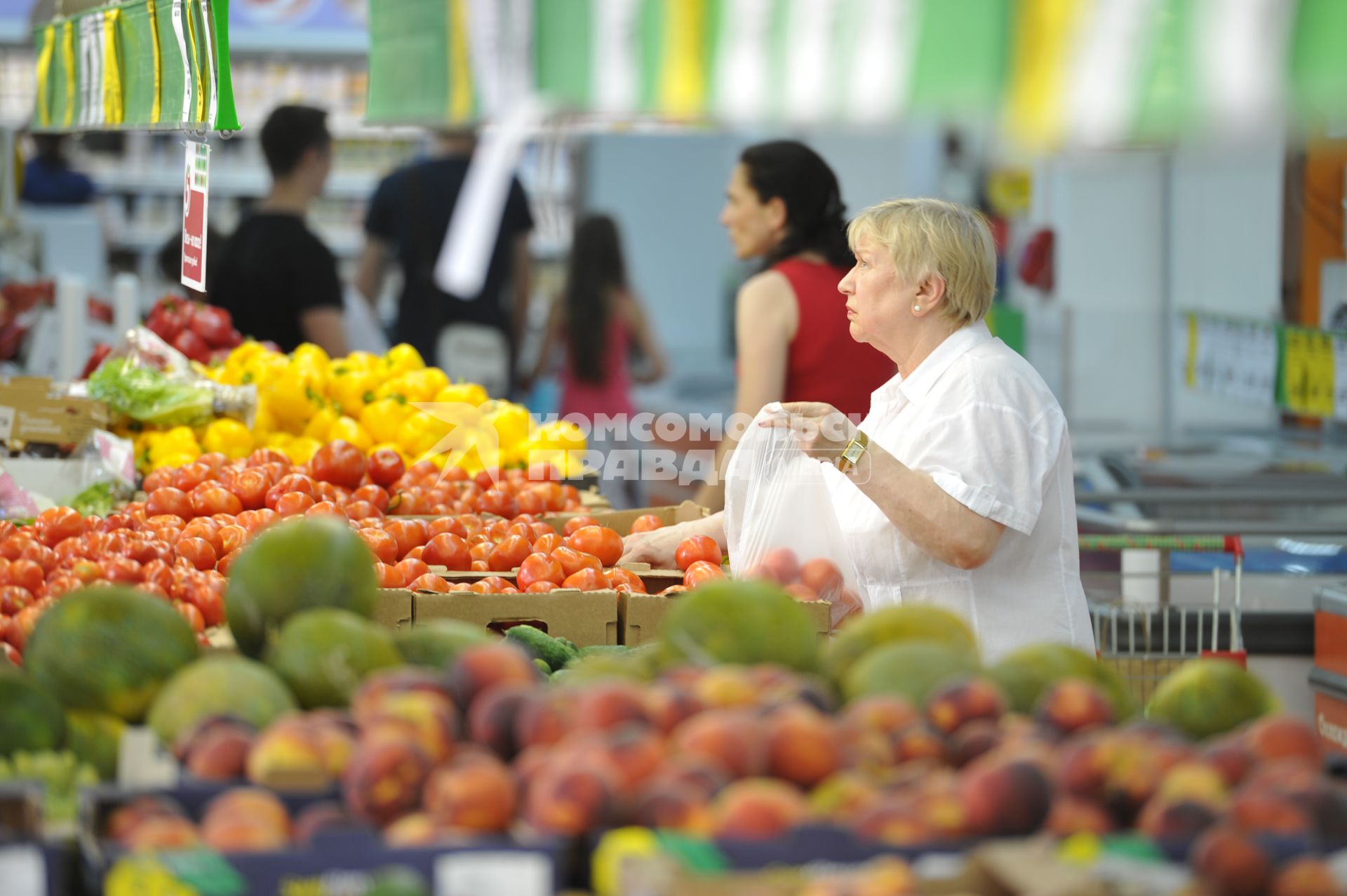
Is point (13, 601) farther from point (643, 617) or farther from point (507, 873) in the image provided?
point (507, 873)

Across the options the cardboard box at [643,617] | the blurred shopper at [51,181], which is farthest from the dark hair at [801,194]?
the blurred shopper at [51,181]

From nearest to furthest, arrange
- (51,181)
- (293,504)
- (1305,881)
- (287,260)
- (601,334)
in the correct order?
(1305,881) → (293,504) → (287,260) → (601,334) → (51,181)

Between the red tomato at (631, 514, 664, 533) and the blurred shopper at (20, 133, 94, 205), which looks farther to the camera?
the blurred shopper at (20, 133, 94, 205)

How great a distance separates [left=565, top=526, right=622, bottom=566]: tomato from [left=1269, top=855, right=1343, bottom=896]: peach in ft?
6.73

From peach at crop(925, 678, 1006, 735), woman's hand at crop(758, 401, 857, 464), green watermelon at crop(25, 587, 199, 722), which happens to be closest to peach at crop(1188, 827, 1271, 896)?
peach at crop(925, 678, 1006, 735)

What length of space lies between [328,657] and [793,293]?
2.59 m

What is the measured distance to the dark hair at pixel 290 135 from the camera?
5418mm

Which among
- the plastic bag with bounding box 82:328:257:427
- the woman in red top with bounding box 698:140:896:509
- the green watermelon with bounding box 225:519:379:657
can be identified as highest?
the woman in red top with bounding box 698:140:896:509

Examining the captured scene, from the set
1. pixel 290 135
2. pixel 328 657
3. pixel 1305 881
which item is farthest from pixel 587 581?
pixel 290 135

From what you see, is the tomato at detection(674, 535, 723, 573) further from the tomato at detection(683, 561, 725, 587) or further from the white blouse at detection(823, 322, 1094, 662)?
the white blouse at detection(823, 322, 1094, 662)

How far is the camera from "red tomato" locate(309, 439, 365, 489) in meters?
3.68

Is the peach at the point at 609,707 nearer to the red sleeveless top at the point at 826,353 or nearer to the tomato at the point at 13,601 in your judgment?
the tomato at the point at 13,601

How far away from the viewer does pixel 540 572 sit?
2916 millimetres

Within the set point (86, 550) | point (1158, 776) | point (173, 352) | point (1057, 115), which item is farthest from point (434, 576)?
point (173, 352)
